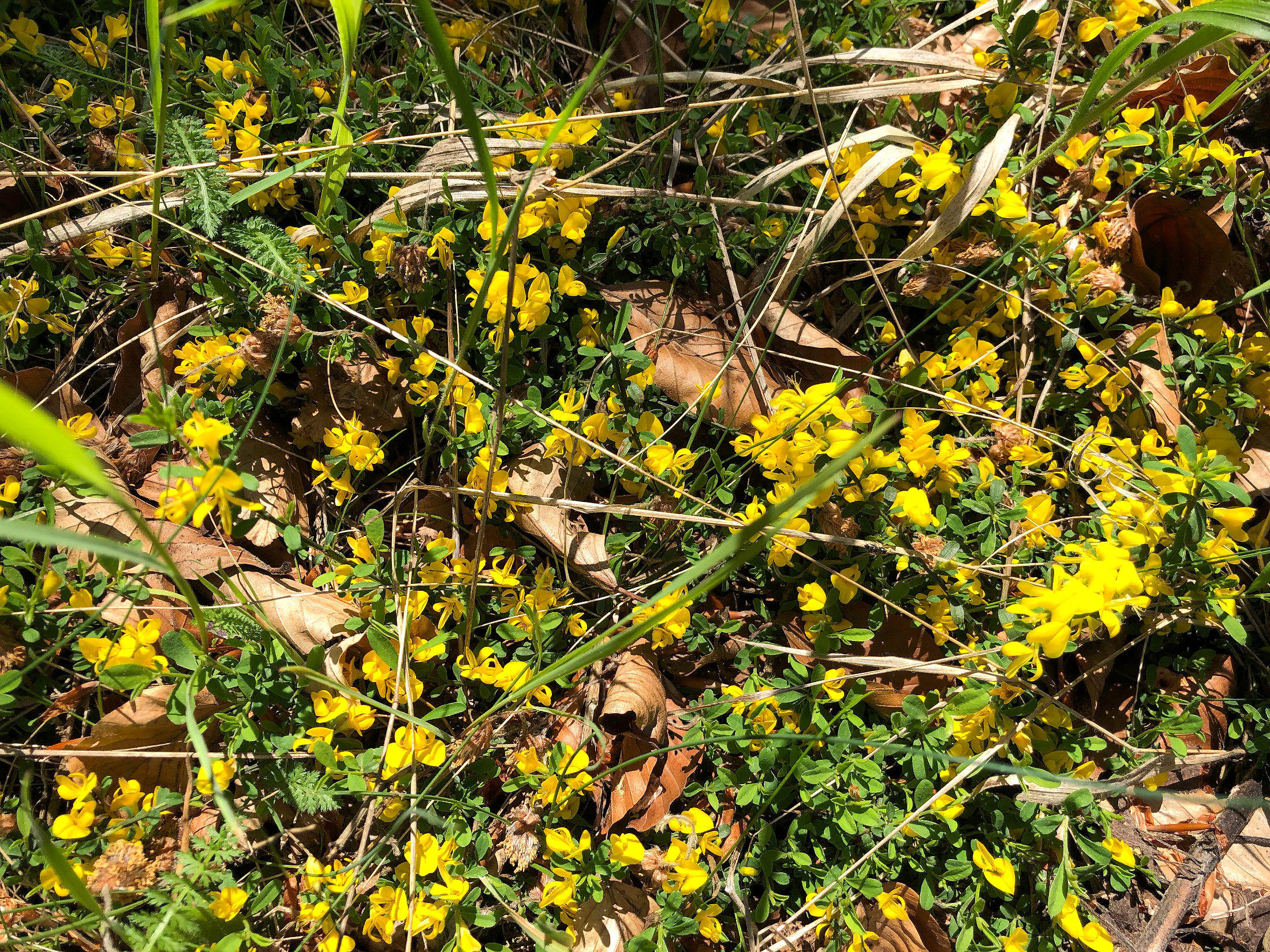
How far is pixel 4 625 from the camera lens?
2.32m

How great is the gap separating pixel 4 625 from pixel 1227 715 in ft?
12.8

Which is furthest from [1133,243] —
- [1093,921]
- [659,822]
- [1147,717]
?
[659,822]

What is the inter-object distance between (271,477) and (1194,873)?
3254 mm

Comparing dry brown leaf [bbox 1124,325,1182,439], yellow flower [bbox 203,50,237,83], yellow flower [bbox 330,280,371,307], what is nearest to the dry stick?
dry brown leaf [bbox 1124,325,1182,439]

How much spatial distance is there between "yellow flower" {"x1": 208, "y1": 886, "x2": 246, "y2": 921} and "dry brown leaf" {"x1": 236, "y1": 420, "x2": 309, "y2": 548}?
1.03m

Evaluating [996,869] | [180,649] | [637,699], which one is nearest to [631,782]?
[637,699]

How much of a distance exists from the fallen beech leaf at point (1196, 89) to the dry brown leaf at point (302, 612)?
3.39 meters

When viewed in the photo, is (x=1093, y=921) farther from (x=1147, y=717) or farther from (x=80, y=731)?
(x=80, y=731)

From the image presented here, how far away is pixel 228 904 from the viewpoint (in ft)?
6.63

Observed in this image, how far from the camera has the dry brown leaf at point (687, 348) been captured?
9.06 ft

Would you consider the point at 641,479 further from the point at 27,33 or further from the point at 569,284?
the point at 27,33

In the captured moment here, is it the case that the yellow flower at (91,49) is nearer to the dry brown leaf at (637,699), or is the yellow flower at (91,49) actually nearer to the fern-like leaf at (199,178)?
the fern-like leaf at (199,178)

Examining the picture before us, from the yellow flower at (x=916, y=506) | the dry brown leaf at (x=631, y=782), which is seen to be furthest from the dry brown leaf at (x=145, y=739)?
the yellow flower at (x=916, y=506)

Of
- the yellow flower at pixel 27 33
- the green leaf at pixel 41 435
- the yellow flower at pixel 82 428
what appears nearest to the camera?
the green leaf at pixel 41 435
